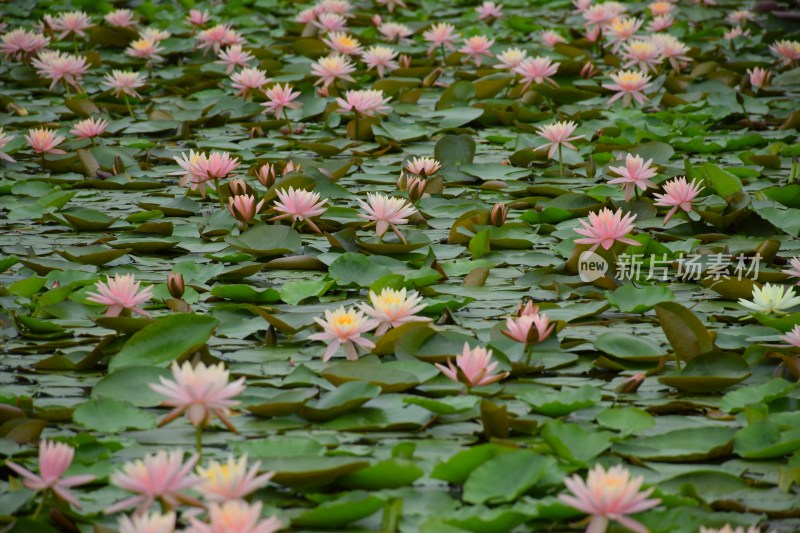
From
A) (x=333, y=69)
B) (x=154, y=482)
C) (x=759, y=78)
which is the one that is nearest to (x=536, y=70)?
(x=333, y=69)

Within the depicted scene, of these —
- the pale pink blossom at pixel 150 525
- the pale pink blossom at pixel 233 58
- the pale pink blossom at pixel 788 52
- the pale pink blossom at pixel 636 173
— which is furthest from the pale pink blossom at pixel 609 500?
the pale pink blossom at pixel 788 52

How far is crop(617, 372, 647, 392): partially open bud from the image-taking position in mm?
2051

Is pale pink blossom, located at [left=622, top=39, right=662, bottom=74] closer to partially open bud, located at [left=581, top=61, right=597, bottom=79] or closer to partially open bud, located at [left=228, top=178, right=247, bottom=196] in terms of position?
partially open bud, located at [left=581, top=61, right=597, bottom=79]

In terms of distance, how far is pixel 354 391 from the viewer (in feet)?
6.44

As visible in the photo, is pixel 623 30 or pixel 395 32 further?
pixel 395 32

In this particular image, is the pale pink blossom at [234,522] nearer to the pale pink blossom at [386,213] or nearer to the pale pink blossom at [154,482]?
the pale pink blossom at [154,482]

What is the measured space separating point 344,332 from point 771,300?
3.41 feet

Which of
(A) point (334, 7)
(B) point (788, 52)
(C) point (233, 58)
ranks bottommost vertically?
(C) point (233, 58)

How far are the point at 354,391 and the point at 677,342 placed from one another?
0.73 m

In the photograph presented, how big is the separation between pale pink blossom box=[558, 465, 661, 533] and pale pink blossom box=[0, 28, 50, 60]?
4.59 metres

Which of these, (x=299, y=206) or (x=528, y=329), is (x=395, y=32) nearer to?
(x=299, y=206)

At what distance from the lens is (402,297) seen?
2.22m

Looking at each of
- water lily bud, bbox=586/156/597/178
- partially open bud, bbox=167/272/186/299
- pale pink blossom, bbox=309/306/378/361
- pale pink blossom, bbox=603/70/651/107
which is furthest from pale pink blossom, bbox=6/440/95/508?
pale pink blossom, bbox=603/70/651/107

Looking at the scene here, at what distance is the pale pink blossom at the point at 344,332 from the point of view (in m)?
2.11
